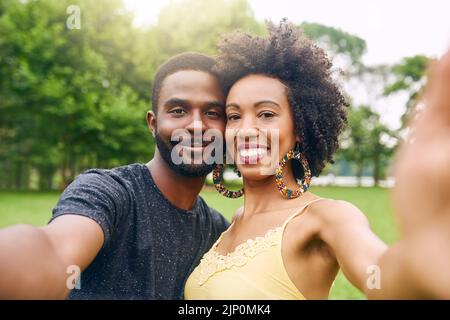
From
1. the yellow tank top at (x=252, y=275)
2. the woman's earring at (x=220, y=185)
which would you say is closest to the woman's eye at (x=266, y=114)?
the yellow tank top at (x=252, y=275)

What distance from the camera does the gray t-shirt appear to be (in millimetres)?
2420

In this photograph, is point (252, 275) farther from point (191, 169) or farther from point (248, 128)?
point (191, 169)

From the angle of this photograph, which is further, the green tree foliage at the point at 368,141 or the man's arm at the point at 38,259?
the green tree foliage at the point at 368,141

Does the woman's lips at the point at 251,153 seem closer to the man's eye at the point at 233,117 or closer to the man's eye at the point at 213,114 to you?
the man's eye at the point at 233,117

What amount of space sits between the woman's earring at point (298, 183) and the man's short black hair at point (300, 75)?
0.20ft

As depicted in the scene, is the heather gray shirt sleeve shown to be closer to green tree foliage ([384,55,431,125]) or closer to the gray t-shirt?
the gray t-shirt

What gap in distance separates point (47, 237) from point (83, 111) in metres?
A: 20.6

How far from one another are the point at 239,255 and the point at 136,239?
62cm

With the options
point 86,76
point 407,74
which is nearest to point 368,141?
point 407,74

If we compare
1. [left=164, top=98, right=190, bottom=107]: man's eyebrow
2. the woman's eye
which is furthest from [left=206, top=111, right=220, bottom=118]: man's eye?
the woman's eye

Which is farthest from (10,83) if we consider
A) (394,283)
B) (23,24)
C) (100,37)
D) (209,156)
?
(394,283)

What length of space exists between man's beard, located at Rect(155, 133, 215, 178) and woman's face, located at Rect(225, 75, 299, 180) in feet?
1.52

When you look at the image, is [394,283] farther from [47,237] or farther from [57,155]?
[57,155]

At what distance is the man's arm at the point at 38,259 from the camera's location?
5.03 ft
